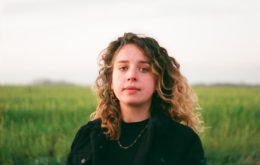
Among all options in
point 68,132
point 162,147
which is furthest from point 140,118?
point 68,132

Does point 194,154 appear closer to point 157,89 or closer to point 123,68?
point 157,89

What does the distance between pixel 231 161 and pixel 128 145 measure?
11.3 feet

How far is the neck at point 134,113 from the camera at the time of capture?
3000mm

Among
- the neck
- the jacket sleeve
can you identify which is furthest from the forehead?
the jacket sleeve

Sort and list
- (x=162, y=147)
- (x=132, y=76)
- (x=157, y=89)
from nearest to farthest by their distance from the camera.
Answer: (x=132, y=76)
(x=162, y=147)
(x=157, y=89)

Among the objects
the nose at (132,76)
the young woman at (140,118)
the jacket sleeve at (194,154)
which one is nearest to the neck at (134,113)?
the young woman at (140,118)

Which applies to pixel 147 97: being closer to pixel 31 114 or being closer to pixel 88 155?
pixel 88 155

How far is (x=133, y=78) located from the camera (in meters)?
2.88

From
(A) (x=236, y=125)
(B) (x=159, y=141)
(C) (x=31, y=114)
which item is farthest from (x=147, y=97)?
(C) (x=31, y=114)

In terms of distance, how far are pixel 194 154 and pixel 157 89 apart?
0.43 m

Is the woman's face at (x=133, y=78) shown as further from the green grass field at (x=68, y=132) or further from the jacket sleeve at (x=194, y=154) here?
the green grass field at (x=68, y=132)

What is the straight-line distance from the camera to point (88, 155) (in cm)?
307

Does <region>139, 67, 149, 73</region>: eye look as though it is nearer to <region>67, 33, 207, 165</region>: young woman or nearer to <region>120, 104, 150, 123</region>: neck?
<region>67, 33, 207, 165</region>: young woman

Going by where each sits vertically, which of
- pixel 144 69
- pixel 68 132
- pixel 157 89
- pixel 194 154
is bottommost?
pixel 68 132
